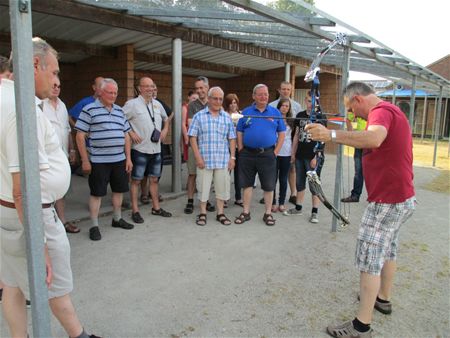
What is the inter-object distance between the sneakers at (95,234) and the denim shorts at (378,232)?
8.81 feet

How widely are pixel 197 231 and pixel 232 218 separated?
28.6 inches

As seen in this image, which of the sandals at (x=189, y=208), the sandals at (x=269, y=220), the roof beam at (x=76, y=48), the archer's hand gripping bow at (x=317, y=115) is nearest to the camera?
the archer's hand gripping bow at (x=317, y=115)

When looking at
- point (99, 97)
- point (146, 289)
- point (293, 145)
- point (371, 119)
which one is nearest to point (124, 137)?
point (99, 97)

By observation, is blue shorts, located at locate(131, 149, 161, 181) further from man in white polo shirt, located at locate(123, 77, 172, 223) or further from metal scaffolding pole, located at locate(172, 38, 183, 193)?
metal scaffolding pole, located at locate(172, 38, 183, 193)

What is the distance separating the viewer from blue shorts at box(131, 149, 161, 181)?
15.0 feet

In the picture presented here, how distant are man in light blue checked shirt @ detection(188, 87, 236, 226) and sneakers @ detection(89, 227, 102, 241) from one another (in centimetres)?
120

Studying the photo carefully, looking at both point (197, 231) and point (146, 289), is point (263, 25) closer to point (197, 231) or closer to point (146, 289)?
point (197, 231)

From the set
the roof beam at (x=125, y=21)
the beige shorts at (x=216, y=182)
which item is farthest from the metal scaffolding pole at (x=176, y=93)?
the beige shorts at (x=216, y=182)

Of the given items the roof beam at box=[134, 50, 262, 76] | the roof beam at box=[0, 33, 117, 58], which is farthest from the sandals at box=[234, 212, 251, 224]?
the roof beam at box=[134, 50, 262, 76]

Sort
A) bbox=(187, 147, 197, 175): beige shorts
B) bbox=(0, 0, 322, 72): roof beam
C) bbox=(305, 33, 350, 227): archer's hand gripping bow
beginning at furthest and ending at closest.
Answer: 1. bbox=(187, 147, 197, 175): beige shorts
2. bbox=(0, 0, 322, 72): roof beam
3. bbox=(305, 33, 350, 227): archer's hand gripping bow

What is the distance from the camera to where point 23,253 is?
1.85 meters

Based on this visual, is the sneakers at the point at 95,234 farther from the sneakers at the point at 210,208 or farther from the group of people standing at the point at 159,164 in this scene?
the sneakers at the point at 210,208

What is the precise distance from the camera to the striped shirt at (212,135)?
460 centimetres

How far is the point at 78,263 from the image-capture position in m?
3.46
